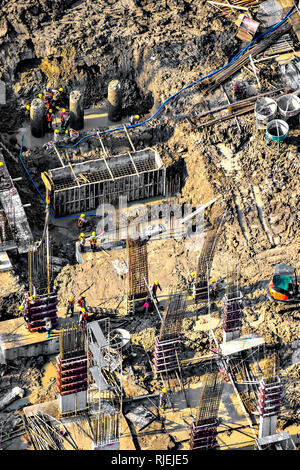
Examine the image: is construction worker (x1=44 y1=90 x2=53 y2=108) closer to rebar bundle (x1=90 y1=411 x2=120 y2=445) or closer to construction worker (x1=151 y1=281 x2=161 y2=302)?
construction worker (x1=151 y1=281 x2=161 y2=302)

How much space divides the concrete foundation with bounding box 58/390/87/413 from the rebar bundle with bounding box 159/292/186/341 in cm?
339

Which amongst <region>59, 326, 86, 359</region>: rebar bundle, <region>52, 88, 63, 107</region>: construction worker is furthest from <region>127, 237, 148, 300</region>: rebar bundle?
<region>52, 88, 63, 107</region>: construction worker

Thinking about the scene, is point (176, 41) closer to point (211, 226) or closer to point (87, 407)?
point (211, 226)

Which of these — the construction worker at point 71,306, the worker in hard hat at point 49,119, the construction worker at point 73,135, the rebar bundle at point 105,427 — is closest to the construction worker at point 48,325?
the construction worker at point 71,306

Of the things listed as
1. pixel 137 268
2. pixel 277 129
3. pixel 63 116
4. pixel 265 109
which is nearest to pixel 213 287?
pixel 137 268

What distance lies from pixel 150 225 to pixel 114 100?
6189 mm

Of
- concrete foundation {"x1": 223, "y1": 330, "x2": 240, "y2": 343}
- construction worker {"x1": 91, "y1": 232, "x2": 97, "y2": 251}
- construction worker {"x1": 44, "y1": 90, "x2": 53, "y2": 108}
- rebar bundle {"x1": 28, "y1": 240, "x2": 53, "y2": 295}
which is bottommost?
concrete foundation {"x1": 223, "y1": 330, "x2": 240, "y2": 343}

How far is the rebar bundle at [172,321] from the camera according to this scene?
46.6 metres

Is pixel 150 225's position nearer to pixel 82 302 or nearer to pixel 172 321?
pixel 82 302

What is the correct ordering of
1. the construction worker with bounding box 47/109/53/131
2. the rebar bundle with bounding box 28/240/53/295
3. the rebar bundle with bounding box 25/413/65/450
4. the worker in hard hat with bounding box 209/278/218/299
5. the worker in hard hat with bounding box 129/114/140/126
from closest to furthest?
the rebar bundle with bounding box 25/413/65/450
the rebar bundle with bounding box 28/240/53/295
the worker in hard hat with bounding box 209/278/218/299
the worker in hard hat with bounding box 129/114/140/126
the construction worker with bounding box 47/109/53/131

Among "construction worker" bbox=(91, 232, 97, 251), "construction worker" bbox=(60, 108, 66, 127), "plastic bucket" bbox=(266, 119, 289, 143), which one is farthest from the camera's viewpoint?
"construction worker" bbox=(60, 108, 66, 127)

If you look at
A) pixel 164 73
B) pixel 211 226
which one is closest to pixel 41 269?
pixel 211 226

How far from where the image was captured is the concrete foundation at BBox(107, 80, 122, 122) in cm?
5572

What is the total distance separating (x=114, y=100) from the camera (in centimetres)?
5600
